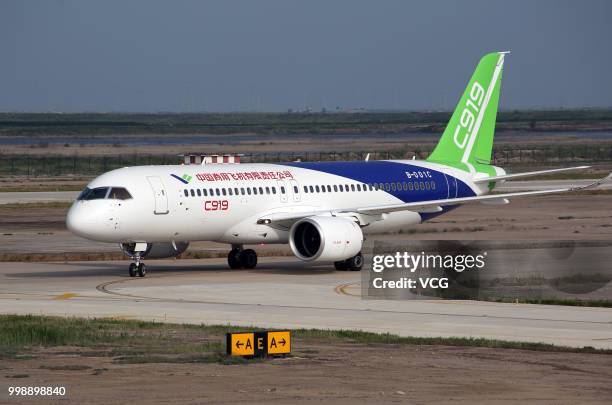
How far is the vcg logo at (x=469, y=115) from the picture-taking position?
185ft

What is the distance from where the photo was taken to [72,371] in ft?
82.5

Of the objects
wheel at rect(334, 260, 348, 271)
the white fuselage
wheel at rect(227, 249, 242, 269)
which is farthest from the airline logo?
wheel at rect(334, 260, 348, 271)

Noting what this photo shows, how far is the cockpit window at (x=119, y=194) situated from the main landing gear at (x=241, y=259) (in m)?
6.28

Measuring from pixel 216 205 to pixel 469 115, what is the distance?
1420cm

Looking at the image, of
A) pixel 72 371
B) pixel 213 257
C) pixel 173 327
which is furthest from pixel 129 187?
pixel 72 371

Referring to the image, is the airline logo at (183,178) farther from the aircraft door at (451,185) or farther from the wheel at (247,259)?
the aircraft door at (451,185)

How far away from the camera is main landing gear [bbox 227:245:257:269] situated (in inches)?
1991

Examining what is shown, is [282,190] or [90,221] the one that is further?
[282,190]

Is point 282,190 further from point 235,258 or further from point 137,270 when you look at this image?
point 137,270

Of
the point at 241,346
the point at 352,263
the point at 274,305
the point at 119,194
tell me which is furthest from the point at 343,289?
the point at 241,346

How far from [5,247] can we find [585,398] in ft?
137

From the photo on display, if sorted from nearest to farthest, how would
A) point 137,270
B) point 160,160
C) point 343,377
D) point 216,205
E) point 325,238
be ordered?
1. point 343,377
2. point 325,238
3. point 137,270
4. point 216,205
5. point 160,160

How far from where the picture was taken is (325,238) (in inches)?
1829

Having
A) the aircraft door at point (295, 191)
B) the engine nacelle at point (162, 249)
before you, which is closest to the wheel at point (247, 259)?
the engine nacelle at point (162, 249)
